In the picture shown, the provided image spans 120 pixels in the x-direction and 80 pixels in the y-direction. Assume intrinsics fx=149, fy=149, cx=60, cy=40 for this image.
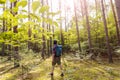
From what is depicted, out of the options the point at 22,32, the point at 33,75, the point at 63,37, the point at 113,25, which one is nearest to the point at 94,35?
the point at 113,25

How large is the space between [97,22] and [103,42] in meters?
2.26

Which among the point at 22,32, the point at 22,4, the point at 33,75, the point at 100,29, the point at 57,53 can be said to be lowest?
the point at 33,75

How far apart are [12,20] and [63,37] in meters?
21.2

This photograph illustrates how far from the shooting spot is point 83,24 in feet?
53.3

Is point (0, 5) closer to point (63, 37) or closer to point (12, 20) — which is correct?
point (12, 20)

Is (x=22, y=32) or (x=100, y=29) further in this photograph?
(x=100, y=29)

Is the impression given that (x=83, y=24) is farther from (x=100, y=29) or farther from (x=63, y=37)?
(x=63, y=37)

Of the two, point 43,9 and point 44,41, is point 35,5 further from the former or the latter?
point 44,41

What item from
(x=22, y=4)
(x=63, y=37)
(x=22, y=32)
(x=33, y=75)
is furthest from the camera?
(x=63, y=37)

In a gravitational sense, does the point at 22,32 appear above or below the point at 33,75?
above

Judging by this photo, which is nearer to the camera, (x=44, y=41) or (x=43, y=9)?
(x=43, y=9)

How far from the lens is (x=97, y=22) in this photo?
15.4 m

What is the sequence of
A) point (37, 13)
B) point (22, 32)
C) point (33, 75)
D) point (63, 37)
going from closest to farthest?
point (37, 13) → point (22, 32) → point (33, 75) → point (63, 37)

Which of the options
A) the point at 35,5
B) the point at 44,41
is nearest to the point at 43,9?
the point at 35,5
